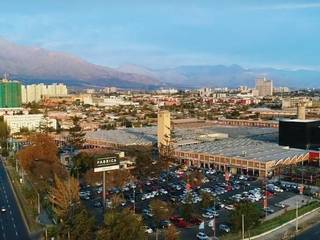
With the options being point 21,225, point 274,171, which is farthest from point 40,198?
point 274,171

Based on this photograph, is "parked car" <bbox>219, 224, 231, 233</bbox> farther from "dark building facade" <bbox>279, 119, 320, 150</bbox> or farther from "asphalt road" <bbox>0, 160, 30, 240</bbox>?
"dark building facade" <bbox>279, 119, 320, 150</bbox>

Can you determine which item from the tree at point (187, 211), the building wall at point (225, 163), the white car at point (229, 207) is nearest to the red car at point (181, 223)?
the tree at point (187, 211)

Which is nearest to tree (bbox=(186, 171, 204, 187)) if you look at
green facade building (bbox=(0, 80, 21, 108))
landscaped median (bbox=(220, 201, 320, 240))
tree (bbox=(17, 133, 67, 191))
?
landscaped median (bbox=(220, 201, 320, 240))

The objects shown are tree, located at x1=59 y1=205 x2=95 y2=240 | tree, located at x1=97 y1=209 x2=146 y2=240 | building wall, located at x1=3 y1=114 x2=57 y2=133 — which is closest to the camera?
tree, located at x1=97 y1=209 x2=146 y2=240

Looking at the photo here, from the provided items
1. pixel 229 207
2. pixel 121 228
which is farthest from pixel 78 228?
pixel 229 207

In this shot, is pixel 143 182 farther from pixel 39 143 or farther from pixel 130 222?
pixel 130 222
